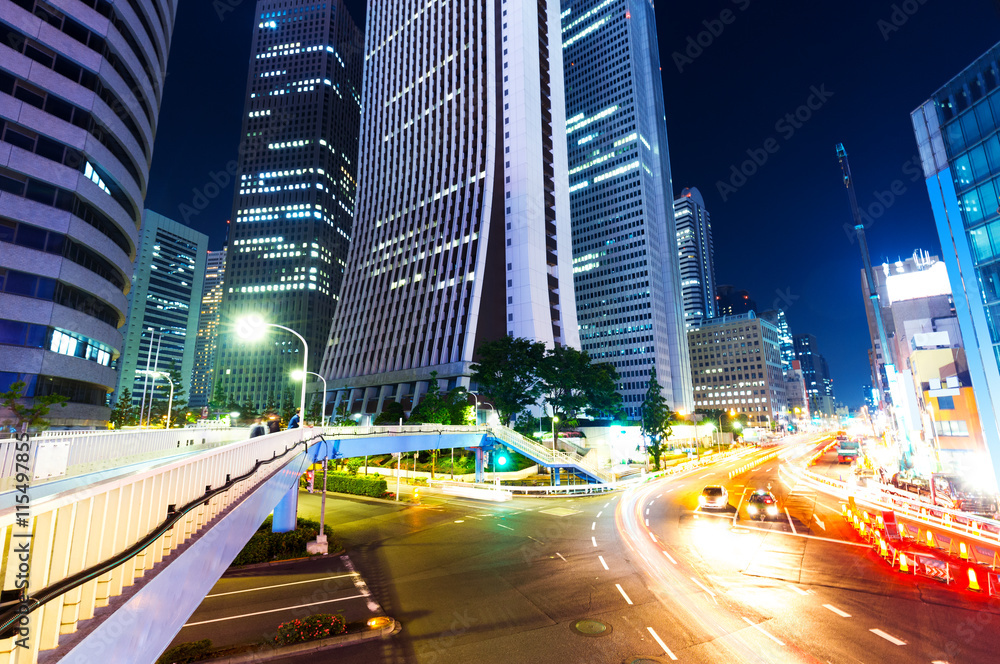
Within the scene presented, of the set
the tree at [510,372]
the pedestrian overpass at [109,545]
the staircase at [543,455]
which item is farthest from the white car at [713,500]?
the tree at [510,372]

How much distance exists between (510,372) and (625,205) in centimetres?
11452

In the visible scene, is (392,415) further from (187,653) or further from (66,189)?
(187,653)

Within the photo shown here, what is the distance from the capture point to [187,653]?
12.6 metres

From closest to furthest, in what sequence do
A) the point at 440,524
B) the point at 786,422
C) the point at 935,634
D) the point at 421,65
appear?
the point at 935,634 < the point at 440,524 < the point at 421,65 < the point at 786,422

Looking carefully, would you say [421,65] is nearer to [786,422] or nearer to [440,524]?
[440,524]

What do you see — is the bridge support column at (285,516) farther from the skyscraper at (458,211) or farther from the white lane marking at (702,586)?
the skyscraper at (458,211)

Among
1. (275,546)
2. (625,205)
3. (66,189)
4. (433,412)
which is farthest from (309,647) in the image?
(625,205)

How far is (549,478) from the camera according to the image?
53.4 meters

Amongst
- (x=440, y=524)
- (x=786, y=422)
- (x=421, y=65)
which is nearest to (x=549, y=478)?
(x=440, y=524)

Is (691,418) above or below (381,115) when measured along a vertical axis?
below

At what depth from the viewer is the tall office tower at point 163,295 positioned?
176 m

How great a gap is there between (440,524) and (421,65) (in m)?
105

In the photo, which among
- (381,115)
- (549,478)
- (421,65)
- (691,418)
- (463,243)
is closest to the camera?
(549,478)

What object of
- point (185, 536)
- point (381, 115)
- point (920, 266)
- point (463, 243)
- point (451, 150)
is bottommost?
point (185, 536)
